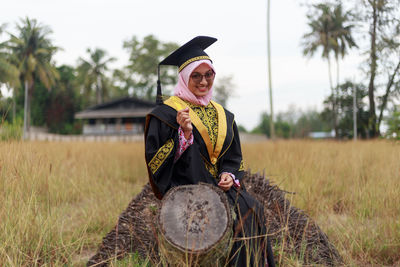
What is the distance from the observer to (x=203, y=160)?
2240mm

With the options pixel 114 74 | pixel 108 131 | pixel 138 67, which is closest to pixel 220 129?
pixel 108 131

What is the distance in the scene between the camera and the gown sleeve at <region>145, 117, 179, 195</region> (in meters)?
2.08

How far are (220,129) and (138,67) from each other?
108ft

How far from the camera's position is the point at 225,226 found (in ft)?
5.49

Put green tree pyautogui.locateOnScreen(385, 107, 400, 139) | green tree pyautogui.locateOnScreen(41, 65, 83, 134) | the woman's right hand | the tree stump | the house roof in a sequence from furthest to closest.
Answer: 1. green tree pyautogui.locateOnScreen(41, 65, 83, 134)
2. the house roof
3. green tree pyautogui.locateOnScreen(385, 107, 400, 139)
4. the woman's right hand
5. the tree stump

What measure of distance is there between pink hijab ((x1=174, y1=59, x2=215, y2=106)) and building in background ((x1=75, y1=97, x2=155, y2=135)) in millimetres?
26692

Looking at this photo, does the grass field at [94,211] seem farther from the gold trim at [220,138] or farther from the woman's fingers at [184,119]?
the woman's fingers at [184,119]

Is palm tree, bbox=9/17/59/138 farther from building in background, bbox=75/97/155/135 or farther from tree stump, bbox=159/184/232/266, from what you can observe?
tree stump, bbox=159/184/232/266

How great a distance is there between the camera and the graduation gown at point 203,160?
6.77 ft

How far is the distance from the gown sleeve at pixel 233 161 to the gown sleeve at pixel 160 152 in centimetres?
41

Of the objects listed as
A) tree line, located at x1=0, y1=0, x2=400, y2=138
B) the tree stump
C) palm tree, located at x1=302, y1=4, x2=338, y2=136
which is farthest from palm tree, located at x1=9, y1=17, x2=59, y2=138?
the tree stump

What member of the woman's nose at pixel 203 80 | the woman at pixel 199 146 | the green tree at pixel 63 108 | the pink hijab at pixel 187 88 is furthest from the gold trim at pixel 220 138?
the green tree at pixel 63 108

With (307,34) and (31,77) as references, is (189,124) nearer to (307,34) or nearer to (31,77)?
(307,34)

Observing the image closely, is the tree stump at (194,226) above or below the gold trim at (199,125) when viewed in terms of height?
below
